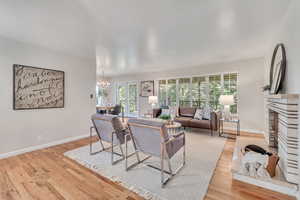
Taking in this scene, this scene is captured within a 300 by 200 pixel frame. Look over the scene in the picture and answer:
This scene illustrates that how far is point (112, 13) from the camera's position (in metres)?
2.02

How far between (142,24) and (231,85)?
4.04 m

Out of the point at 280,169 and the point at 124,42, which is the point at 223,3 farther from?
the point at 280,169

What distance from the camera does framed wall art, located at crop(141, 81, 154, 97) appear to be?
277 inches

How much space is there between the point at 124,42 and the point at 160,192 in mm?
2942

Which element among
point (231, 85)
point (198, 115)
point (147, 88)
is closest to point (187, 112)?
point (198, 115)

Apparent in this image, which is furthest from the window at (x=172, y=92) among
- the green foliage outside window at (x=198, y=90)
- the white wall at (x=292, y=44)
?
the white wall at (x=292, y=44)

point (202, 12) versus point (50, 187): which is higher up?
point (202, 12)

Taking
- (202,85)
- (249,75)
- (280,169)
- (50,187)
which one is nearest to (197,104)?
(202,85)

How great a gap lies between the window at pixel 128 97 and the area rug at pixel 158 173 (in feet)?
15.2

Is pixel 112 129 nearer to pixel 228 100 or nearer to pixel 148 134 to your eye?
pixel 148 134

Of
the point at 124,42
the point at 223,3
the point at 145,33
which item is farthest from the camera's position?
the point at 124,42

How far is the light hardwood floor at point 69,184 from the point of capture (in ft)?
5.86

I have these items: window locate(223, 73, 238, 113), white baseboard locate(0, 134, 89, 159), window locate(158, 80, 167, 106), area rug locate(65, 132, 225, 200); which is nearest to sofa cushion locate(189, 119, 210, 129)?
area rug locate(65, 132, 225, 200)

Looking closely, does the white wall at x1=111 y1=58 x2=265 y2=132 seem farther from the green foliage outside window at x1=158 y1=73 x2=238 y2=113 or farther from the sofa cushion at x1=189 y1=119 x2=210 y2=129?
the sofa cushion at x1=189 y1=119 x2=210 y2=129
